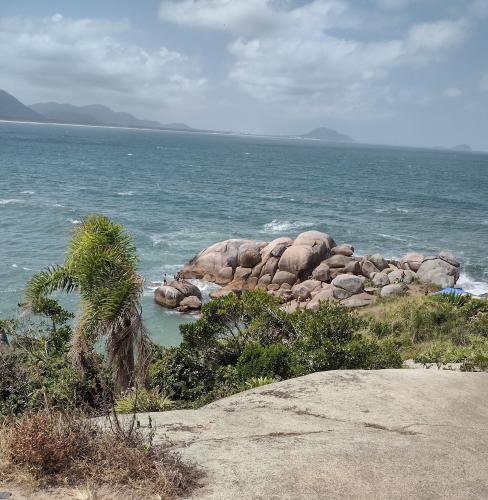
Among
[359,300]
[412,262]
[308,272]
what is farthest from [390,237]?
[359,300]

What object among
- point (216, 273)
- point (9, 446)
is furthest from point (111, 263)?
point (216, 273)

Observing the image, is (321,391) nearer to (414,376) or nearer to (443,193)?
(414,376)

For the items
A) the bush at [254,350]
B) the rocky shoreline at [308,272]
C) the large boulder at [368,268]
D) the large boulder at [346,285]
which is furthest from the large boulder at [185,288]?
the bush at [254,350]

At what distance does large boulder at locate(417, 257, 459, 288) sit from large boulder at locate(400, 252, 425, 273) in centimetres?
72

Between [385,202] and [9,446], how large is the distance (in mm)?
67977

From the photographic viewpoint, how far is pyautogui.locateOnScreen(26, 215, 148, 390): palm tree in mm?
11250

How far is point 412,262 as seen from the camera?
3869cm

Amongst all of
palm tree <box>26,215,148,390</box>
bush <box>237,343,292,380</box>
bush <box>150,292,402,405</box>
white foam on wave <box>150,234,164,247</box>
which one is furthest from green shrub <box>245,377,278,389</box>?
white foam on wave <box>150,234,164,247</box>

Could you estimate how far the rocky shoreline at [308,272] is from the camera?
32312 mm

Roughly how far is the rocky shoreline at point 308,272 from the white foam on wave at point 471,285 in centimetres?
79

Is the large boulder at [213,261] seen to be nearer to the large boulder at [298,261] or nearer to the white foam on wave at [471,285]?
the large boulder at [298,261]

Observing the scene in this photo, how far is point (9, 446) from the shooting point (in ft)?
18.3

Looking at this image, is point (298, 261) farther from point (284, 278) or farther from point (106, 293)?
point (106, 293)

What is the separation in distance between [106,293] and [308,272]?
25.0 metres
